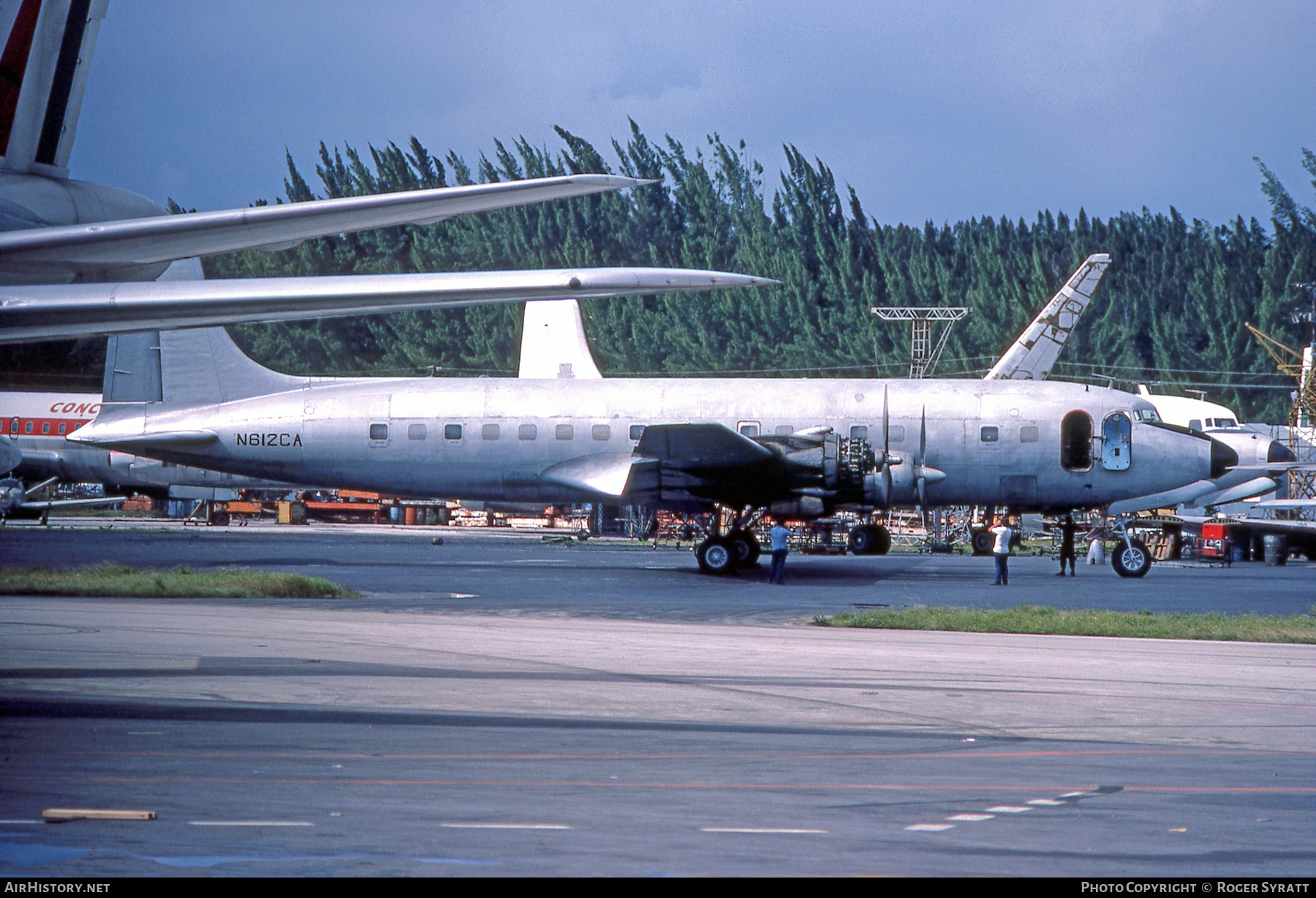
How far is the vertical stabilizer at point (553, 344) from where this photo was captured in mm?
41812

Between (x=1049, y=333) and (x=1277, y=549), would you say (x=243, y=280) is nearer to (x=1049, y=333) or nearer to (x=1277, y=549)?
(x=1277, y=549)

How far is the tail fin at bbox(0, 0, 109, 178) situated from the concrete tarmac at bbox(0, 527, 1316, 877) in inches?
188

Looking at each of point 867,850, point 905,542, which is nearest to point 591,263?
Result: point 905,542

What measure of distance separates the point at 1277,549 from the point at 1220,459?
11226 millimetres

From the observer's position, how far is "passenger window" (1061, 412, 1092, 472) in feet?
102

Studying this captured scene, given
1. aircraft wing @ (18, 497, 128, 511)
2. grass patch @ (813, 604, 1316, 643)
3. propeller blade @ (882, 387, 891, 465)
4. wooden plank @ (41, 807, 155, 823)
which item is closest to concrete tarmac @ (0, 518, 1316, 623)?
grass patch @ (813, 604, 1316, 643)

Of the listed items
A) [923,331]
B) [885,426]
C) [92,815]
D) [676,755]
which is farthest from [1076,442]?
[923,331]

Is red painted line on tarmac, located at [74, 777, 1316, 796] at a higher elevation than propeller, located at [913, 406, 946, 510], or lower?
lower

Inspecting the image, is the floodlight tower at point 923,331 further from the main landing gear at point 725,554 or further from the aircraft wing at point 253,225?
the aircraft wing at point 253,225

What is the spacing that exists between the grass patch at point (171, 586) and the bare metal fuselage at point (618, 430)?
8.44 meters

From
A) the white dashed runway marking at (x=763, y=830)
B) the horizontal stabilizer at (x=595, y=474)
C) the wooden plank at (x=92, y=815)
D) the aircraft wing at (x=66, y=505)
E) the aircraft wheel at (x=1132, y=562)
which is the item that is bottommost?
the white dashed runway marking at (x=763, y=830)

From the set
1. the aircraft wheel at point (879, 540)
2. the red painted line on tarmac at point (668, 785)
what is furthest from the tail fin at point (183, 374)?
the red painted line on tarmac at point (668, 785)

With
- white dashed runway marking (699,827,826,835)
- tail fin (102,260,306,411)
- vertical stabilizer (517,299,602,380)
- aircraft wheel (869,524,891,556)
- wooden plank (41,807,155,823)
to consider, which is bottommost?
white dashed runway marking (699,827,826,835)

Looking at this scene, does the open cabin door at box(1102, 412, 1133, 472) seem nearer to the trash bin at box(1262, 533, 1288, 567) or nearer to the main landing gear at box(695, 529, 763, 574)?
the main landing gear at box(695, 529, 763, 574)
